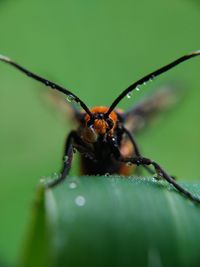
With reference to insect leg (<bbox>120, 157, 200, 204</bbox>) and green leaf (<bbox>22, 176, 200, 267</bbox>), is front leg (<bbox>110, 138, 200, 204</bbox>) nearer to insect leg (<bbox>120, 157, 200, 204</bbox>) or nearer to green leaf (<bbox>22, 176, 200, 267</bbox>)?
insect leg (<bbox>120, 157, 200, 204</bbox>)

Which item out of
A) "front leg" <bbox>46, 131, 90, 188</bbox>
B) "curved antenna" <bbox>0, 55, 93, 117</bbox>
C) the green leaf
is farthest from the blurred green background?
the green leaf

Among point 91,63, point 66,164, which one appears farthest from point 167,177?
point 91,63

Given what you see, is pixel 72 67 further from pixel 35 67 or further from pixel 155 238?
pixel 155 238

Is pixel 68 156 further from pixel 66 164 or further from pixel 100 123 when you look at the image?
pixel 100 123

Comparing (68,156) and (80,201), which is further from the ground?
(68,156)

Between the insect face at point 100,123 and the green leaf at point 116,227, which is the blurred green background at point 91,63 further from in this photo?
the green leaf at point 116,227

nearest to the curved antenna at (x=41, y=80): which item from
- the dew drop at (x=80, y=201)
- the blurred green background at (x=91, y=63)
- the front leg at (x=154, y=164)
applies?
the front leg at (x=154, y=164)
